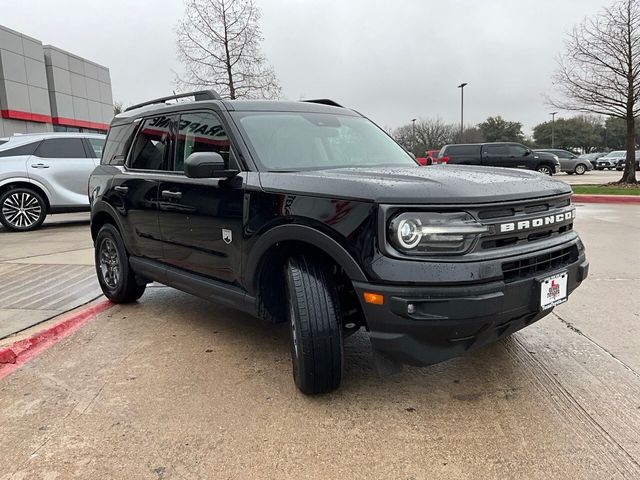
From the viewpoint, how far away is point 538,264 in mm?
2664

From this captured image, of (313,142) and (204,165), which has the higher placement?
(313,142)

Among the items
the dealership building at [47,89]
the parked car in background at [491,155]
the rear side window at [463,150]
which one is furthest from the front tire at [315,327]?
the dealership building at [47,89]

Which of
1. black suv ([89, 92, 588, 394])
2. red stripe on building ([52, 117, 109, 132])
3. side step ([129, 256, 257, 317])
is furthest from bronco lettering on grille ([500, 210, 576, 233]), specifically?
red stripe on building ([52, 117, 109, 132])

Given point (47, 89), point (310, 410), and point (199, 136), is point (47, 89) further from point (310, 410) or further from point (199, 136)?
point (310, 410)

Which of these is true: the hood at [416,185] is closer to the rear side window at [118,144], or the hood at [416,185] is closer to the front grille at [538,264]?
the front grille at [538,264]

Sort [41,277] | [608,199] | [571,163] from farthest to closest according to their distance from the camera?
1. [571,163]
2. [608,199]
3. [41,277]

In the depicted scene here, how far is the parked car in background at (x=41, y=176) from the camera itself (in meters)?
9.64

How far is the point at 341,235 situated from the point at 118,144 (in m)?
3.20

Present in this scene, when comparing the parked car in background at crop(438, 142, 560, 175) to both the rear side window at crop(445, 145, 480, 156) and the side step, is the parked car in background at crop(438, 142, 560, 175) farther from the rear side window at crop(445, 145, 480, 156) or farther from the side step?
the side step

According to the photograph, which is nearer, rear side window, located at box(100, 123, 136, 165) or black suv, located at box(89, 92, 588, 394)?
black suv, located at box(89, 92, 588, 394)

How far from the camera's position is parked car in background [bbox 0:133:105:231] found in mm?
9641

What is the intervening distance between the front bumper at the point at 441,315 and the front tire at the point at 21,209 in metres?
9.33

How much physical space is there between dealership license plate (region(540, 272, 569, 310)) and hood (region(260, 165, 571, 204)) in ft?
1.47

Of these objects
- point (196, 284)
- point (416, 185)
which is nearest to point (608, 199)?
point (196, 284)
